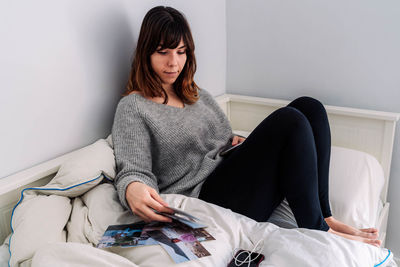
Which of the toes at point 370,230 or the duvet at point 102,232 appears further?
the toes at point 370,230

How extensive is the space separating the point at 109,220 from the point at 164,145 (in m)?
0.30

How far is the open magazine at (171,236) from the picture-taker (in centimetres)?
80

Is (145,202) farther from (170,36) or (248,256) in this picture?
(170,36)

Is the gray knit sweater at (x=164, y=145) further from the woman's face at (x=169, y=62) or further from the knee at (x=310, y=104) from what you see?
the knee at (x=310, y=104)

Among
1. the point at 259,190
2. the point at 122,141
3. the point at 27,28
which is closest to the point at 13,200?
the point at 122,141

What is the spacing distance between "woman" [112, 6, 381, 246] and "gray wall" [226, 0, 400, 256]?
408mm

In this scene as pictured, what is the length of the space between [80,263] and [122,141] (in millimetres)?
436

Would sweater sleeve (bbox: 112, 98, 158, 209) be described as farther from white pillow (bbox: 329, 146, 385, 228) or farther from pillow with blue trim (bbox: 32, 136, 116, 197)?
white pillow (bbox: 329, 146, 385, 228)

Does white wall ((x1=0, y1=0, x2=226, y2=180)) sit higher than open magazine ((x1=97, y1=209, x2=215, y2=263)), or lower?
higher

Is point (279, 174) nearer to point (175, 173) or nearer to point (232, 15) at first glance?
point (175, 173)

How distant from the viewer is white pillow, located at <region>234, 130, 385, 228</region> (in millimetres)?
1248

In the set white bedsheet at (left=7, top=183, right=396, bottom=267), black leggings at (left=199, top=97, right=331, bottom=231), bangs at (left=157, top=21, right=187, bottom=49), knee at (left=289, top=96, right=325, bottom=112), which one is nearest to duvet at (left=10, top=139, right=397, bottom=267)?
white bedsheet at (left=7, top=183, right=396, bottom=267)

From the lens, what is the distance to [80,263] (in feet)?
2.42

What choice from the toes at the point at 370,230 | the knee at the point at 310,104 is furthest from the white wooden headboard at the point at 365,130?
the toes at the point at 370,230
